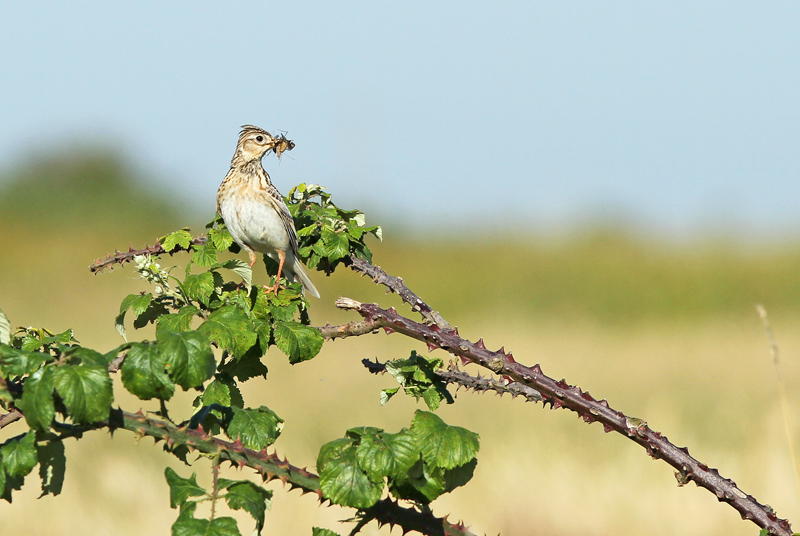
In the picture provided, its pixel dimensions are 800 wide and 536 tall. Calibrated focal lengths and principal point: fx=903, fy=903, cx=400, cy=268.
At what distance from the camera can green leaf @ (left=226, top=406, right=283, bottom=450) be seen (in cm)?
A: 220

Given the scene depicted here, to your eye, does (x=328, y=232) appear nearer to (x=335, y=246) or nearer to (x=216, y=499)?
(x=335, y=246)

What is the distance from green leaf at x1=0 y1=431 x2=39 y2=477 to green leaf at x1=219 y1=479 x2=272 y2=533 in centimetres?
39

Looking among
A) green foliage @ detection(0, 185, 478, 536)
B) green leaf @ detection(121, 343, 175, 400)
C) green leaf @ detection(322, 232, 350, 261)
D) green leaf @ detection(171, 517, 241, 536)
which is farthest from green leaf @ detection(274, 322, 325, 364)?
green leaf @ detection(171, 517, 241, 536)

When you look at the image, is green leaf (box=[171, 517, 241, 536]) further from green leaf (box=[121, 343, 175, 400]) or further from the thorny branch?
the thorny branch

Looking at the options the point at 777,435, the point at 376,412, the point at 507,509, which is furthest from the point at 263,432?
the point at 376,412

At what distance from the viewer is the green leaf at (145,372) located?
1872 mm

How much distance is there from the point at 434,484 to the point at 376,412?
6.82 m

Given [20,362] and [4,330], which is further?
[4,330]

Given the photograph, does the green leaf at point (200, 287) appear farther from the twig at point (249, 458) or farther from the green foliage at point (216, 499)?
the green foliage at point (216, 499)

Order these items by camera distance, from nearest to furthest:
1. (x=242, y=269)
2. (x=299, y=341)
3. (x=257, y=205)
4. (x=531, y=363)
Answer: (x=299, y=341)
(x=242, y=269)
(x=257, y=205)
(x=531, y=363)

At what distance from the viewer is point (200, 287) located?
253cm

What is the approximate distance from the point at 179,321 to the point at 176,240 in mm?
546

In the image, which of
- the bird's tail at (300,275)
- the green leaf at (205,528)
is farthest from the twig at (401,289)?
the bird's tail at (300,275)

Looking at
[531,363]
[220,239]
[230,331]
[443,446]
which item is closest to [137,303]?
[230,331]
